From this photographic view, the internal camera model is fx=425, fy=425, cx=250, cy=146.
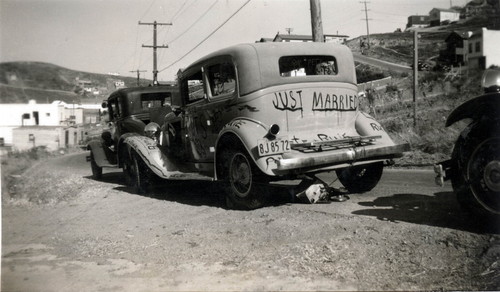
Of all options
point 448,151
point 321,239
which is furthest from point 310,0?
point 321,239

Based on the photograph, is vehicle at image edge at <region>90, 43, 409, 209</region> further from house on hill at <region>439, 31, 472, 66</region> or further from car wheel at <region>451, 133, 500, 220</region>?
house on hill at <region>439, 31, 472, 66</region>

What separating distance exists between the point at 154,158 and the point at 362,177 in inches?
124

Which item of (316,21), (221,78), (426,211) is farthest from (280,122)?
(316,21)

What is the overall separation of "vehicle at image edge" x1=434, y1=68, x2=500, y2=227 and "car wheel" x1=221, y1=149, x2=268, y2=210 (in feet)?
6.23

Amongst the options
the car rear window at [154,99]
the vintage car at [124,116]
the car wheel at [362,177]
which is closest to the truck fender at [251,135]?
the car wheel at [362,177]

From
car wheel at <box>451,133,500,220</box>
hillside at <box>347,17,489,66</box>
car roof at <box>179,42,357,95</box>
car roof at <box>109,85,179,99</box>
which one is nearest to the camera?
car wheel at <box>451,133,500,220</box>

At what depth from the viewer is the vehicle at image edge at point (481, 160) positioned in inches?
135

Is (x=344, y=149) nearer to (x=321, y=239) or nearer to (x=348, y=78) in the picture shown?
(x=348, y=78)

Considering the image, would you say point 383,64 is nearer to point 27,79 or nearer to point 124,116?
point 124,116

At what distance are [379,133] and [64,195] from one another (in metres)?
4.60

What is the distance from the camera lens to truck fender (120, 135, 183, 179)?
21.1 feet

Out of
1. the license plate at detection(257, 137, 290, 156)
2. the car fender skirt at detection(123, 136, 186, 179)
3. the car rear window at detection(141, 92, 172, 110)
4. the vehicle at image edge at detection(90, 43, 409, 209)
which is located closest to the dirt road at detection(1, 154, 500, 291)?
the vehicle at image edge at detection(90, 43, 409, 209)

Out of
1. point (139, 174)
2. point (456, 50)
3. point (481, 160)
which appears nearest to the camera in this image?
point (481, 160)

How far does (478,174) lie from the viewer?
3566 millimetres
